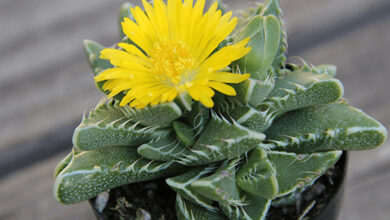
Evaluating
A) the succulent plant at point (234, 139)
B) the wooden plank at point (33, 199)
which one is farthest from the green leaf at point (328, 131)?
the wooden plank at point (33, 199)

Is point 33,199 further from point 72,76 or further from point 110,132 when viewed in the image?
point 110,132

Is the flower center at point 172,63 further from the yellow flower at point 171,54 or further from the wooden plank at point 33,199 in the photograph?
the wooden plank at point 33,199

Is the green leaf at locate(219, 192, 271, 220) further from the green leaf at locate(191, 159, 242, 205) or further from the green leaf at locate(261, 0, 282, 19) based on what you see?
the green leaf at locate(261, 0, 282, 19)

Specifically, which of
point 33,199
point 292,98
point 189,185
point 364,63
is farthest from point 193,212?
point 364,63

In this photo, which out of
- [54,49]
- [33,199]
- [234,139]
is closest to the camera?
[234,139]

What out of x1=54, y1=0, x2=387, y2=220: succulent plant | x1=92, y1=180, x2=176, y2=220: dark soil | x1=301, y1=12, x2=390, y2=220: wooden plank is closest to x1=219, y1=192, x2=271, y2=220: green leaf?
x1=54, y1=0, x2=387, y2=220: succulent plant

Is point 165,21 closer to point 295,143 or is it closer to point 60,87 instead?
point 295,143
